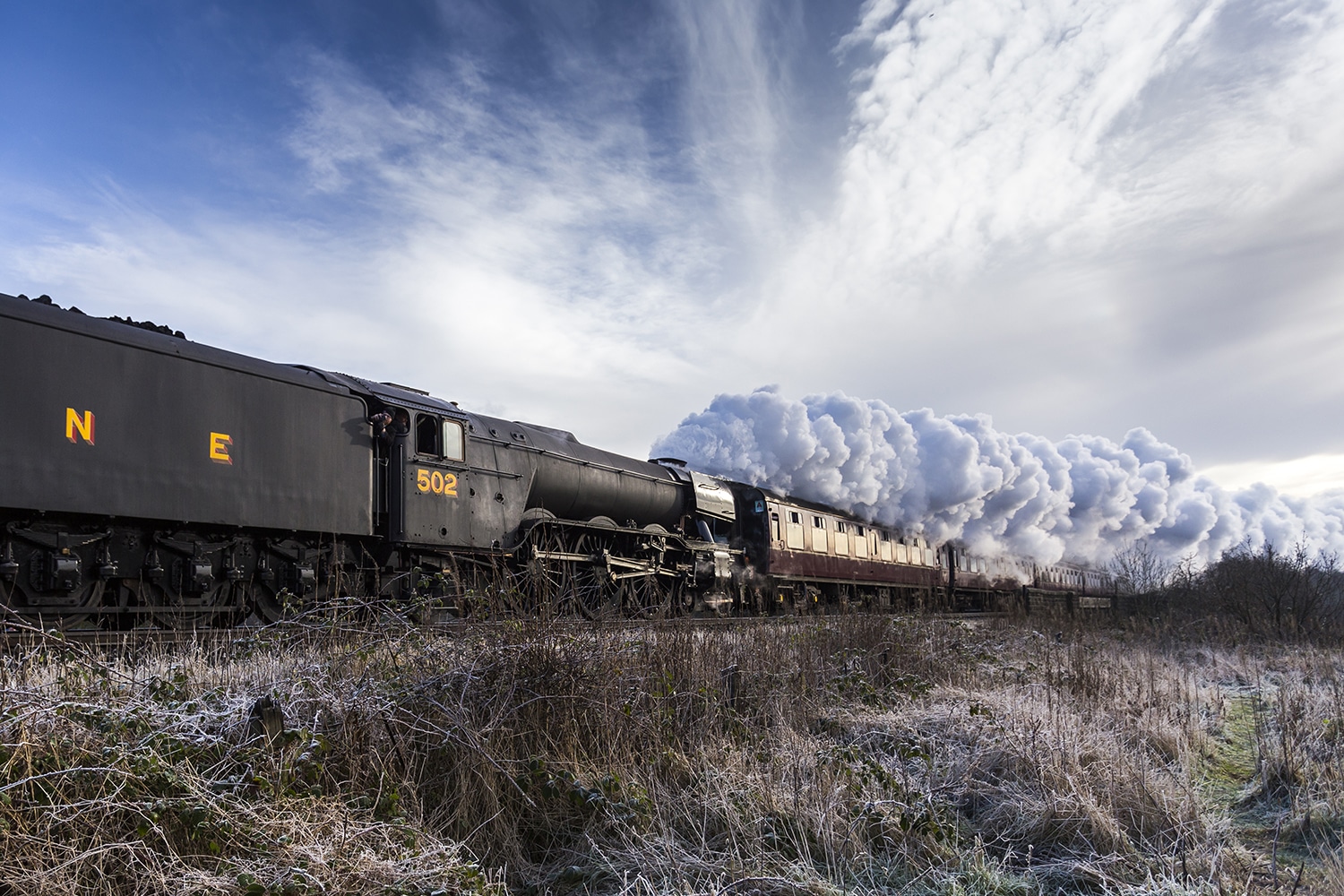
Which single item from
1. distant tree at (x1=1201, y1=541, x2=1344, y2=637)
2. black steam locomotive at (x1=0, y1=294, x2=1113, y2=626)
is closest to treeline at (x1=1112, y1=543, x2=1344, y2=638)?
distant tree at (x1=1201, y1=541, x2=1344, y2=637)

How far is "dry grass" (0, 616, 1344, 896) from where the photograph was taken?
12.1 ft

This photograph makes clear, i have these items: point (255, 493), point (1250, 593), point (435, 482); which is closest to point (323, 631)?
point (255, 493)

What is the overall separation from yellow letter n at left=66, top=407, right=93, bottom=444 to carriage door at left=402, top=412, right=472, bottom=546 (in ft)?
12.5

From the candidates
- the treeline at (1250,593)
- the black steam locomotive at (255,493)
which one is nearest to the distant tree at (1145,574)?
the treeline at (1250,593)

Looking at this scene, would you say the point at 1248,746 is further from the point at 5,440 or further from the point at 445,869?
the point at 5,440

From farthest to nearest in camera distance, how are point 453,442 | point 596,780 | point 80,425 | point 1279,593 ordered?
point 1279,593 → point 453,442 → point 80,425 → point 596,780

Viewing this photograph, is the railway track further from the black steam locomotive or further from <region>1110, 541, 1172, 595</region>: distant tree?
<region>1110, 541, 1172, 595</region>: distant tree

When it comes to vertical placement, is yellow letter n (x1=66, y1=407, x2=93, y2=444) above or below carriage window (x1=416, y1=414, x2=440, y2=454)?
below

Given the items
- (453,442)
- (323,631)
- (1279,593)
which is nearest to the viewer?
(323,631)

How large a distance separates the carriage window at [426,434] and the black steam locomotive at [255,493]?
1.1 inches

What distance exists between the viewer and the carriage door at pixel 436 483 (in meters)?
11.7

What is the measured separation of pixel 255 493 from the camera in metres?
10.1

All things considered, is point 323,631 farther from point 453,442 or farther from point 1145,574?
point 1145,574

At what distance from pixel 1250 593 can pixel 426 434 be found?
18421 millimetres
